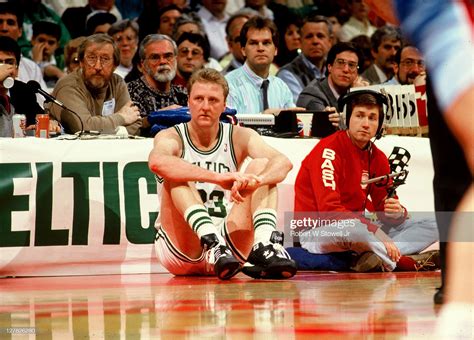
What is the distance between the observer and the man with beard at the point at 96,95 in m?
7.24

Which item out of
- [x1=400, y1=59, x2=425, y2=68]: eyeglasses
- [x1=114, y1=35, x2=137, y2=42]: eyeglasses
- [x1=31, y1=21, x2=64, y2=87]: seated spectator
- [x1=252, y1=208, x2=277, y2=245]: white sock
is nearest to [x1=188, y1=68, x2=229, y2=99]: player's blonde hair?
[x1=252, y1=208, x2=277, y2=245]: white sock

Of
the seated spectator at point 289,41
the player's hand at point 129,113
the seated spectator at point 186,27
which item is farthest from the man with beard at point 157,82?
the seated spectator at point 289,41

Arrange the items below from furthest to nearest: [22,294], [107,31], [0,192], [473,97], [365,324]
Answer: [107,31] → [0,192] → [22,294] → [365,324] → [473,97]

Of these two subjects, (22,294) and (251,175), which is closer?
(22,294)

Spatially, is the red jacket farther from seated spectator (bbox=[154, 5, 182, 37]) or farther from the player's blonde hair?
seated spectator (bbox=[154, 5, 182, 37])

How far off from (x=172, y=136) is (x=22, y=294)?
138cm

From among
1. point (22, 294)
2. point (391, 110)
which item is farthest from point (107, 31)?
point (22, 294)

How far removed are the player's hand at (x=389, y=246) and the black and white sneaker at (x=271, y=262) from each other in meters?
0.80

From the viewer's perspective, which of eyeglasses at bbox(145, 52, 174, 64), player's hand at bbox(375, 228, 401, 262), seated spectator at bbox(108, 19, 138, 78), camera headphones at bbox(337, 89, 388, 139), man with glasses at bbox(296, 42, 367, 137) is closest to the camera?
player's hand at bbox(375, 228, 401, 262)

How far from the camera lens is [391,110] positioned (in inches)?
299

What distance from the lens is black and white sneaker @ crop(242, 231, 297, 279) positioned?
587 centimetres

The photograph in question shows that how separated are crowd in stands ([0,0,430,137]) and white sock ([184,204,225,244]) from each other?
1.60 m

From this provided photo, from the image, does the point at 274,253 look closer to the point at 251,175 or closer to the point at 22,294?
the point at 251,175

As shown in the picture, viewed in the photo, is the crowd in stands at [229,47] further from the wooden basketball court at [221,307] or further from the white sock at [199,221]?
the wooden basketball court at [221,307]
